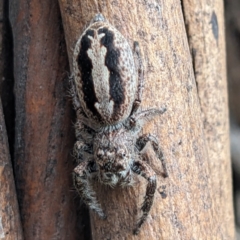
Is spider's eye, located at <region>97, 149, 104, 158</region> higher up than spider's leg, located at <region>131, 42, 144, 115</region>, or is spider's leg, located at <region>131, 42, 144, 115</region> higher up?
spider's leg, located at <region>131, 42, 144, 115</region>

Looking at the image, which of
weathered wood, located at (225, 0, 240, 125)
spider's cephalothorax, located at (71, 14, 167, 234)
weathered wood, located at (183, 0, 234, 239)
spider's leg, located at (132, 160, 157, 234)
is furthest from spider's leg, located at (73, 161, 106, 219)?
weathered wood, located at (225, 0, 240, 125)

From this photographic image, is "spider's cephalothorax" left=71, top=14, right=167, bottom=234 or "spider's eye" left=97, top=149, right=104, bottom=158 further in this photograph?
"spider's eye" left=97, top=149, right=104, bottom=158

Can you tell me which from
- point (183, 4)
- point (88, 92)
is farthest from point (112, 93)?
point (183, 4)

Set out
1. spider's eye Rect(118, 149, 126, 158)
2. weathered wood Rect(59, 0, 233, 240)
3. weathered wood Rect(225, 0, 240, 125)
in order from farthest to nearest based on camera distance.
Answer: weathered wood Rect(225, 0, 240, 125)
spider's eye Rect(118, 149, 126, 158)
weathered wood Rect(59, 0, 233, 240)

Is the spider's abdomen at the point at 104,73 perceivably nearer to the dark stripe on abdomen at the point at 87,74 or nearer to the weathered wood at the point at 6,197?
the dark stripe on abdomen at the point at 87,74

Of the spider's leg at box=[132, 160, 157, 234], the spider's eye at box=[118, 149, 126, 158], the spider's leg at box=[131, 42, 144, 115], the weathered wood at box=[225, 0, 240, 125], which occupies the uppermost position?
the weathered wood at box=[225, 0, 240, 125]

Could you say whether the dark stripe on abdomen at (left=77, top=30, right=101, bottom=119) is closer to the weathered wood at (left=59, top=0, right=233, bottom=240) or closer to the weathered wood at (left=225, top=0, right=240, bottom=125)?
the weathered wood at (left=59, top=0, right=233, bottom=240)

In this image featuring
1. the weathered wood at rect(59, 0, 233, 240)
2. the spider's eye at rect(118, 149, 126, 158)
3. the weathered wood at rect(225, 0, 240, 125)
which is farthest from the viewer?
the weathered wood at rect(225, 0, 240, 125)

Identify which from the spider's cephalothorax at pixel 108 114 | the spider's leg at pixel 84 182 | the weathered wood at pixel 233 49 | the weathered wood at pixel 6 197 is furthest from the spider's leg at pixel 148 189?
the weathered wood at pixel 233 49
